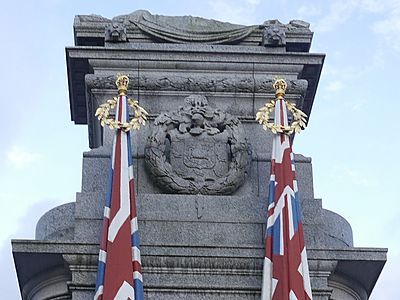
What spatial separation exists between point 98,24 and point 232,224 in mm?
5393

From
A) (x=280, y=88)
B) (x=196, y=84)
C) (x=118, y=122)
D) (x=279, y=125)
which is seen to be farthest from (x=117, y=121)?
(x=280, y=88)

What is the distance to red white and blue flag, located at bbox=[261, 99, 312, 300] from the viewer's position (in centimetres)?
1641

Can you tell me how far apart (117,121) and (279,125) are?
2.69 metres

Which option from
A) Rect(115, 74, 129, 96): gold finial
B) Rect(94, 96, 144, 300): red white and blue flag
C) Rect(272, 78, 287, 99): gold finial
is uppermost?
Rect(272, 78, 287, 99): gold finial

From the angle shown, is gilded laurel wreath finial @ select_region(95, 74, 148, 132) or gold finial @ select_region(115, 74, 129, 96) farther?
gold finial @ select_region(115, 74, 129, 96)

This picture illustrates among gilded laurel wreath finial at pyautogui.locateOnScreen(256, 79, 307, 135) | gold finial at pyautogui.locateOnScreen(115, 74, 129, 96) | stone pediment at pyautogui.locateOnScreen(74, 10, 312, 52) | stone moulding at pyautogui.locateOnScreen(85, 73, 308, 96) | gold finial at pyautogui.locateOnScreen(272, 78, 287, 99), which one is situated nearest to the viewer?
gilded laurel wreath finial at pyautogui.locateOnScreen(256, 79, 307, 135)

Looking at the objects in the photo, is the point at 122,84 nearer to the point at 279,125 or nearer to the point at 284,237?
the point at 279,125

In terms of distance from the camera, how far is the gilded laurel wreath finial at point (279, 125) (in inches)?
715

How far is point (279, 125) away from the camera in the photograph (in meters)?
18.2

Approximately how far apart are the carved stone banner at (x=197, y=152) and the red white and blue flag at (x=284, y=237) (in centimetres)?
81

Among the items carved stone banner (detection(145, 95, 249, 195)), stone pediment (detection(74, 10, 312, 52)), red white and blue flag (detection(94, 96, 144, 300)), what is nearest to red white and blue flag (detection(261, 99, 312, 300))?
carved stone banner (detection(145, 95, 249, 195))

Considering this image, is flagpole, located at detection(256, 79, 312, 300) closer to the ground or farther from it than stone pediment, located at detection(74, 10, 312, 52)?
closer to the ground

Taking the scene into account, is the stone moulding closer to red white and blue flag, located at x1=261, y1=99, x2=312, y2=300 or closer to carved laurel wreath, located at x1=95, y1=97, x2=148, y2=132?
carved laurel wreath, located at x1=95, y1=97, x2=148, y2=132

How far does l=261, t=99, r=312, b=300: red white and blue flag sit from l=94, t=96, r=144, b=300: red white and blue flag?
202cm
